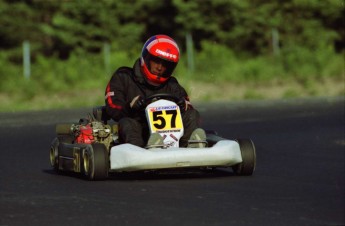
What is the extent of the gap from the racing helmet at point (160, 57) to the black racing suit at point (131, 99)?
0.21 ft

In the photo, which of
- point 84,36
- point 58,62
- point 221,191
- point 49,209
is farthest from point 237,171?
point 84,36

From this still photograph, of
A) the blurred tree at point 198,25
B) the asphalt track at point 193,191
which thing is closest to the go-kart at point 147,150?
the asphalt track at point 193,191

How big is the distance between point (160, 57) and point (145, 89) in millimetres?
367

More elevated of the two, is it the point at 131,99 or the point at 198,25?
the point at 198,25

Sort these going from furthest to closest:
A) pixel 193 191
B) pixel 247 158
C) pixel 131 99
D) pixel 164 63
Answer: pixel 164 63 < pixel 131 99 < pixel 247 158 < pixel 193 191

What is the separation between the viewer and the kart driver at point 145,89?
1088 centimetres

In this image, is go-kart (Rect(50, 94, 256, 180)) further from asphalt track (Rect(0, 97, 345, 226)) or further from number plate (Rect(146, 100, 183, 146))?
asphalt track (Rect(0, 97, 345, 226))

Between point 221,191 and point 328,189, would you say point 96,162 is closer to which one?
point 221,191

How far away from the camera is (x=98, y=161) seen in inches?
393

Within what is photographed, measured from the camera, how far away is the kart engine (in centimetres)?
1088

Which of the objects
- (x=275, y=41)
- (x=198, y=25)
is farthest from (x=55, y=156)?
(x=198, y=25)

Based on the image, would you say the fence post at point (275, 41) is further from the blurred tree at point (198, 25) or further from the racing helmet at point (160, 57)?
the racing helmet at point (160, 57)

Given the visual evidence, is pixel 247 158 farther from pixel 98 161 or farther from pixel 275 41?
pixel 275 41

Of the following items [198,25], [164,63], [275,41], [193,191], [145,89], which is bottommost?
[193,191]
